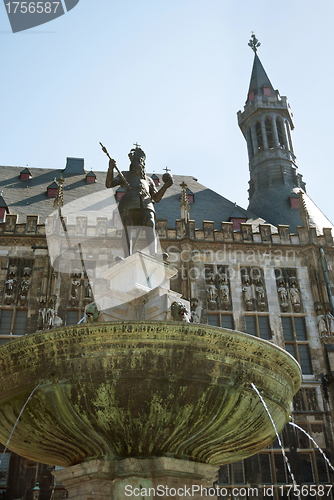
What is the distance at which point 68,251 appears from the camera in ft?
76.0

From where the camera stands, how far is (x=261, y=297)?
23.1 metres

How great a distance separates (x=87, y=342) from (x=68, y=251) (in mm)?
16564

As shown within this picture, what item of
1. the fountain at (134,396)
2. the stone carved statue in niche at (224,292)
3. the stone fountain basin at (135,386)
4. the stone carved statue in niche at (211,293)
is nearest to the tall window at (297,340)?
Answer: the stone carved statue in niche at (224,292)

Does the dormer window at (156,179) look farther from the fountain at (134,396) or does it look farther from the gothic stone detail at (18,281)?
the fountain at (134,396)

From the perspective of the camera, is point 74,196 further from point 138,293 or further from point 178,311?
point 178,311

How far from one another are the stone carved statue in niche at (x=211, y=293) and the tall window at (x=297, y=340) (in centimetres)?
320

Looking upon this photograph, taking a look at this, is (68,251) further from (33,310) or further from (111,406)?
(111,406)

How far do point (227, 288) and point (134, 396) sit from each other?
1663 centimetres

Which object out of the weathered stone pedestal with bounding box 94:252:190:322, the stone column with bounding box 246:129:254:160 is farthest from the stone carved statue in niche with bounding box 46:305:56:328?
the stone column with bounding box 246:129:254:160

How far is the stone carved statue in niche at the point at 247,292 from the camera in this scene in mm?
22859

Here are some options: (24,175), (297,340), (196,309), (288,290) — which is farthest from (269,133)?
(196,309)

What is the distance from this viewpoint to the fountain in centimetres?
687

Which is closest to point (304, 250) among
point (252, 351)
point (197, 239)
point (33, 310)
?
point (197, 239)

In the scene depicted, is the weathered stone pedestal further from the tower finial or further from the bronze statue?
the tower finial
